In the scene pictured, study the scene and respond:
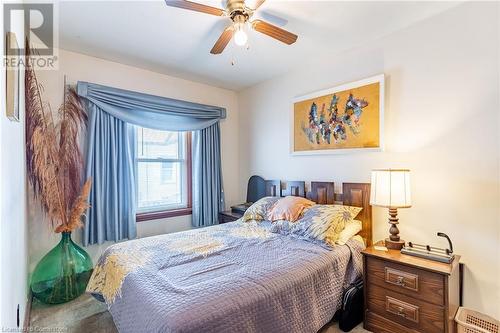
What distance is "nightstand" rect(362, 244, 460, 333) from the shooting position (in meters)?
1.63

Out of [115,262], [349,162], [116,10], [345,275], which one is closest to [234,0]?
[116,10]

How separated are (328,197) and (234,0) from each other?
6.79 ft

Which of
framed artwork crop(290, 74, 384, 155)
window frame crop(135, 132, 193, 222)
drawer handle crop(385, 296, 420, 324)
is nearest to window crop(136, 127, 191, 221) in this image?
window frame crop(135, 132, 193, 222)

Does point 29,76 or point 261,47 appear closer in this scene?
point 29,76

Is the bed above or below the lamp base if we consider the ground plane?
below

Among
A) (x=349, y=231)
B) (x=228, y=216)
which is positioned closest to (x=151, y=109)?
(x=228, y=216)

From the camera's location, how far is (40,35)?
7.64 feet

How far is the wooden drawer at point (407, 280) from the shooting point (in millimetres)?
1641

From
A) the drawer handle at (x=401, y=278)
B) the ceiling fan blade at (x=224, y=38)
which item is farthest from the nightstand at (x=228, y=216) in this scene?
the ceiling fan blade at (x=224, y=38)

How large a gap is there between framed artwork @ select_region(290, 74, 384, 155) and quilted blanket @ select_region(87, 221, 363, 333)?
3.43ft

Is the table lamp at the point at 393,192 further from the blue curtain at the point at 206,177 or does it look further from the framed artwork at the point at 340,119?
the blue curtain at the point at 206,177

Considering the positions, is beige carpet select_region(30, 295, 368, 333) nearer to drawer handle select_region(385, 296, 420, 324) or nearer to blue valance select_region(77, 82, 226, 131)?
drawer handle select_region(385, 296, 420, 324)

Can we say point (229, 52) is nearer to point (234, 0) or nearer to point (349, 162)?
point (234, 0)

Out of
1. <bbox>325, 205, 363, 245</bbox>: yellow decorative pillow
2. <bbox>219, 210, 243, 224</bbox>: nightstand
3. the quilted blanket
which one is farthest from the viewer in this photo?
<bbox>219, 210, 243, 224</bbox>: nightstand
